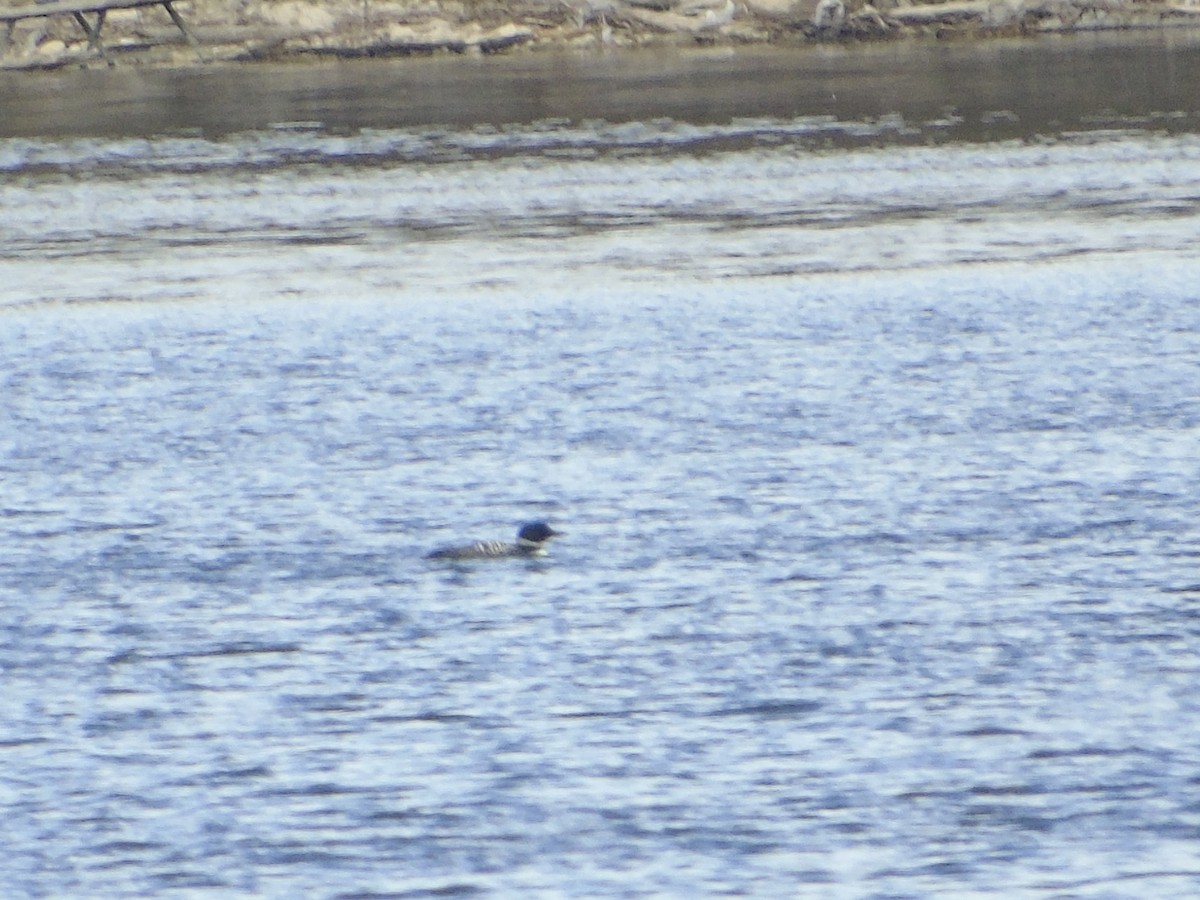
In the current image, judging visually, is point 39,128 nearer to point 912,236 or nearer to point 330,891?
point 912,236

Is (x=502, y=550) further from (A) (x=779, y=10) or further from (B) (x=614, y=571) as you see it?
(A) (x=779, y=10)

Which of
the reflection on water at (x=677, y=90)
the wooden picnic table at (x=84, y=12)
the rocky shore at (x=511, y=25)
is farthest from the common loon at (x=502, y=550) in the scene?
the rocky shore at (x=511, y=25)

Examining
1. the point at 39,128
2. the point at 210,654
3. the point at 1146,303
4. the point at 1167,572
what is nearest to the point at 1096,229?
the point at 1146,303

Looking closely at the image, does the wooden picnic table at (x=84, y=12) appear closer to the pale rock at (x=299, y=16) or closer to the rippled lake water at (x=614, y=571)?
the pale rock at (x=299, y=16)

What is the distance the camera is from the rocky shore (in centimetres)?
6625

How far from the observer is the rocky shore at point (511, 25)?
217 ft

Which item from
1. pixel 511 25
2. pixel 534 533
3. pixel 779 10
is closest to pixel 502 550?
pixel 534 533

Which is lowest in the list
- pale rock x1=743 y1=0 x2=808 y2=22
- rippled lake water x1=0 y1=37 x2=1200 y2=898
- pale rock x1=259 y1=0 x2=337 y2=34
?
rippled lake water x1=0 y1=37 x2=1200 y2=898

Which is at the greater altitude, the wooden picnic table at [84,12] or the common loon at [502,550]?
the wooden picnic table at [84,12]

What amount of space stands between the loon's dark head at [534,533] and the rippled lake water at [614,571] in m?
0.23

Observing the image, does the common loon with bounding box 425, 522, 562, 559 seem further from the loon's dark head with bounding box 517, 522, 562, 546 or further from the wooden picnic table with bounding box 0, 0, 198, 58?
the wooden picnic table with bounding box 0, 0, 198, 58

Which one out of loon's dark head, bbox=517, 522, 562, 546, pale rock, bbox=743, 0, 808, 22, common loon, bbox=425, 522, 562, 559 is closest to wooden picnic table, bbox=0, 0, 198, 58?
pale rock, bbox=743, 0, 808, 22

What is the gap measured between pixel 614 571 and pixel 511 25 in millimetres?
55363

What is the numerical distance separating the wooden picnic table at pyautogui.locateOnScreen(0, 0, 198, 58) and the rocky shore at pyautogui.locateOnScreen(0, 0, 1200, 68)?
29cm
